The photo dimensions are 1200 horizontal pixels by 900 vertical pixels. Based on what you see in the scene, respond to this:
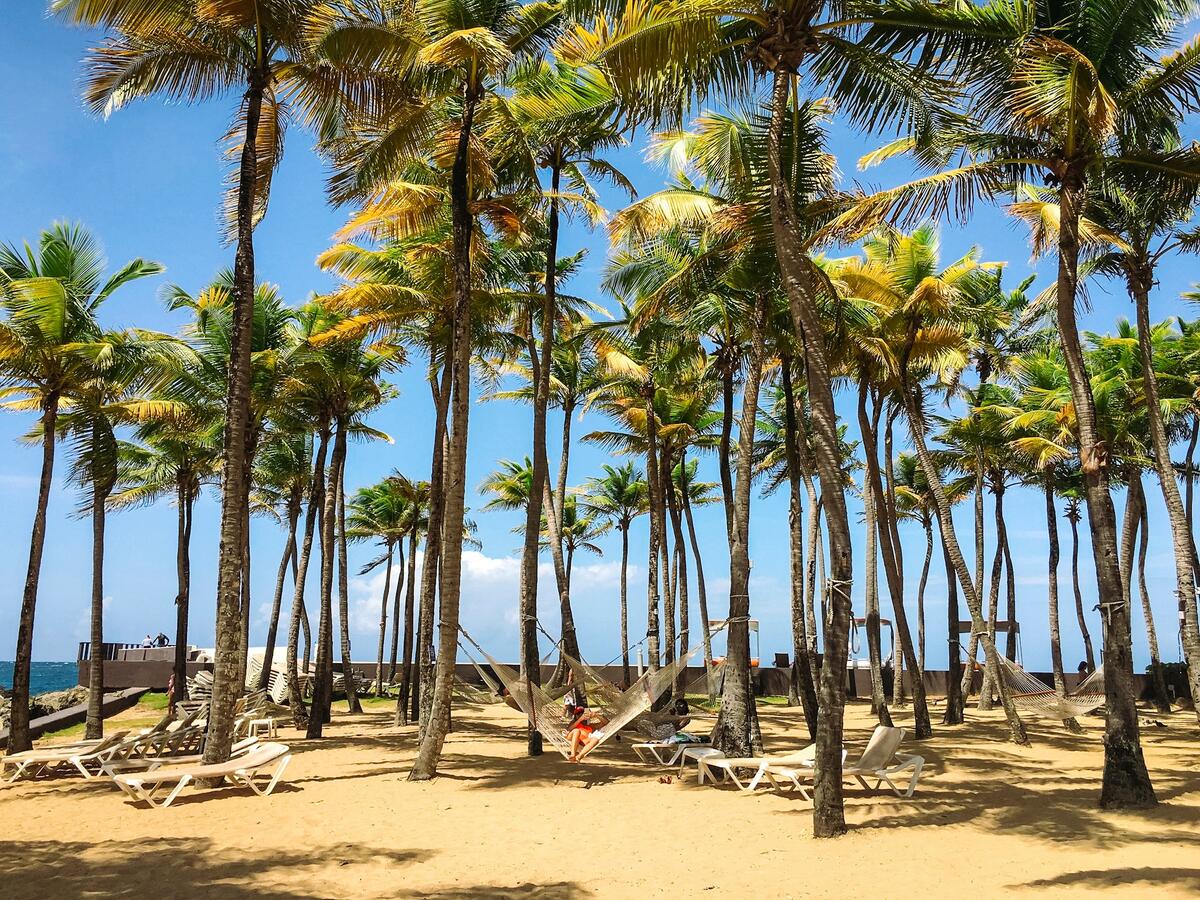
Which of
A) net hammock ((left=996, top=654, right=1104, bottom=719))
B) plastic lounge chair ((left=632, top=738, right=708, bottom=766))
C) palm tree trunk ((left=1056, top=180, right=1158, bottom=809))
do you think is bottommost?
plastic lounge chair ((left=632, top=738, right=708, bottom=766))

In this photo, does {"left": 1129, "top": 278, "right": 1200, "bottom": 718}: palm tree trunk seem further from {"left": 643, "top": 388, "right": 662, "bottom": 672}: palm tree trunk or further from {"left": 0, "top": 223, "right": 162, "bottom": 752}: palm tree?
{"left": 0, "top": 223, "right": 162, "bottom": 752}: palm tree

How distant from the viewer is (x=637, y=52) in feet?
28.3

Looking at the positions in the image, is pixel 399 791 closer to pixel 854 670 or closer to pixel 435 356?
pixel 435 356

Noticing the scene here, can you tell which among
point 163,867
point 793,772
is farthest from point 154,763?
point 793,772

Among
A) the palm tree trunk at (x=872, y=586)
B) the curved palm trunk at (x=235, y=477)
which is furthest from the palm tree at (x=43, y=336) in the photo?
the palm tree trunk at (x=872, y=586)

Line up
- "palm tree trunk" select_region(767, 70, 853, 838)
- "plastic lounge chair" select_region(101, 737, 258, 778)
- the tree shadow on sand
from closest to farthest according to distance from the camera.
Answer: the tree shadow on sand
"palm tree trunk" select_region(767, 70, 853, 838)
"plastic lounge chair" select_region(101, 737, 258, 778)

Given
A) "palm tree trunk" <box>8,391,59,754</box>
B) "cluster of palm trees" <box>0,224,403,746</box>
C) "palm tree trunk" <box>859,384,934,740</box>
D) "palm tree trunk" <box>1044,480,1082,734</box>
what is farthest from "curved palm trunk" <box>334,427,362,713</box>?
"palm tree trunk" <box>1044,480,1082,734</box>

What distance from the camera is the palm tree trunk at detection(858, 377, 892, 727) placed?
17.2 metres

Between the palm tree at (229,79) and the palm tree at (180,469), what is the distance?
855cm

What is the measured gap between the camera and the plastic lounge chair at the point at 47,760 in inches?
464

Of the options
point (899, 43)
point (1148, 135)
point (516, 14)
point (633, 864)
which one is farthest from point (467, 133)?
point (633, 864)

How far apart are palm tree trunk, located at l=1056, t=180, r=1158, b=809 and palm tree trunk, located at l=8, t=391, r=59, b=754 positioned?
14448 mm

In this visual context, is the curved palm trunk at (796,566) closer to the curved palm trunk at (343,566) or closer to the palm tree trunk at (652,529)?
the palm tree trunk at (652,529)

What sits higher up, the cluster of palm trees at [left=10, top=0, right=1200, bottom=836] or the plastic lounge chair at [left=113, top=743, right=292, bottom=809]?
the cluster of palm trees at [left=10, top=0, right=1200, bottom=836]
